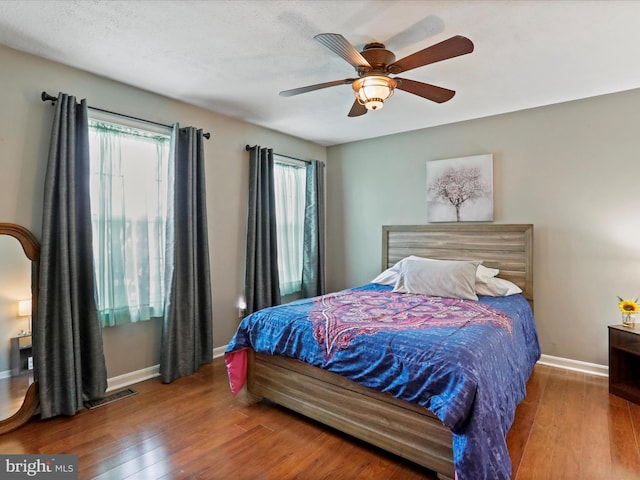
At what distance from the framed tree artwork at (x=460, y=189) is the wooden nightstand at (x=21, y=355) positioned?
3.80 meters

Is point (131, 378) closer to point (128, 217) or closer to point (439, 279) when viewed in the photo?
point (128, 217)

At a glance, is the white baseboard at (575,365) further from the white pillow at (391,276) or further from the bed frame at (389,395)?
the white pillow at (391,276)

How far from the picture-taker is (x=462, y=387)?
1.70m

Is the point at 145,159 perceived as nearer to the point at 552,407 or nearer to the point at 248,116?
the point at 248,116

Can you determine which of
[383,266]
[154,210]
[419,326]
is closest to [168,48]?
[154,210]

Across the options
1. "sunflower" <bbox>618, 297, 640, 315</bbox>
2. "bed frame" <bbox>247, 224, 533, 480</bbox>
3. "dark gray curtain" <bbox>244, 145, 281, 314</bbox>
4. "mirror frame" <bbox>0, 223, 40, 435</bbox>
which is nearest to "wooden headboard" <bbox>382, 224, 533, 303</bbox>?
"bed frame" <bbox>247, 224, 533, 480</bbox>

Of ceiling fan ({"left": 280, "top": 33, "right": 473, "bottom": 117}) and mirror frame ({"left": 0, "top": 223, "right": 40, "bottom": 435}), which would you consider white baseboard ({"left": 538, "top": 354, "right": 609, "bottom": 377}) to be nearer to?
ceiling fan ({"left": 280, "top": 33, "right": 473, "bottom": 117})

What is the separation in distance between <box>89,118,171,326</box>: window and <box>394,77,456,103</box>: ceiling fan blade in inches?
84.7

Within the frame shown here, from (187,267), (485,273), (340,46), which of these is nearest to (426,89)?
(340,46)

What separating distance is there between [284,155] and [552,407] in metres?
3.62

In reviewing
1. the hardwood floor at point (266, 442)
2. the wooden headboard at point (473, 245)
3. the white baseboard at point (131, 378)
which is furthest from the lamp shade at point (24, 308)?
the wooden headboard at point (473, 245)

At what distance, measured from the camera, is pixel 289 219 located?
4512mm

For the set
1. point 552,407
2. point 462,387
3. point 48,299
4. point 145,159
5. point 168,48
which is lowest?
point 552,407

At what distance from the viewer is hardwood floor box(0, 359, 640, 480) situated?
1925mm
